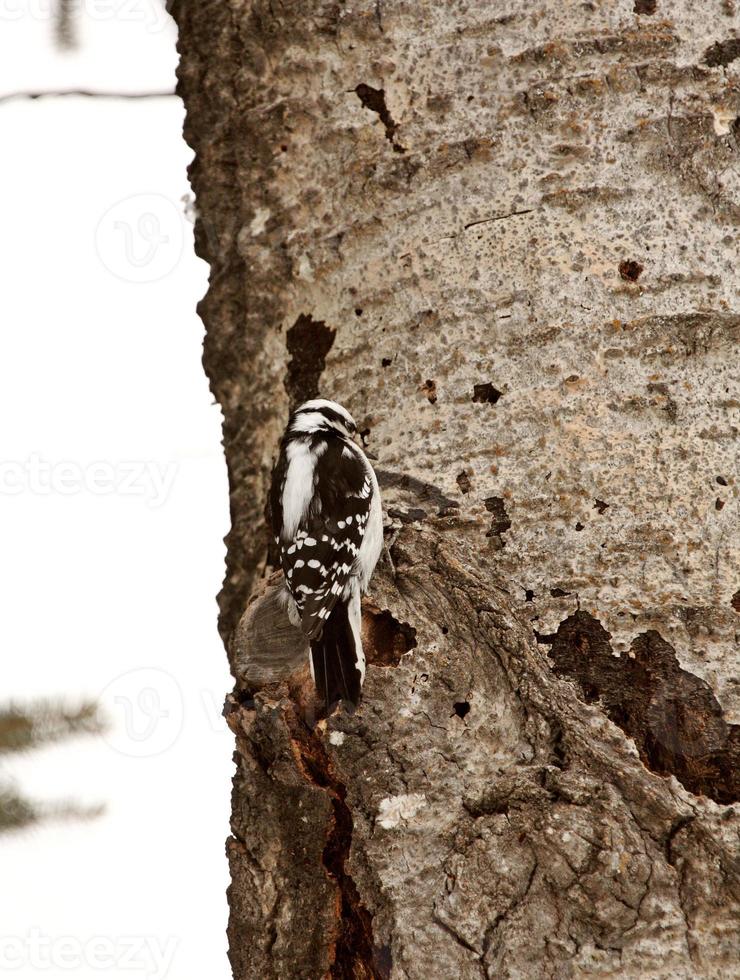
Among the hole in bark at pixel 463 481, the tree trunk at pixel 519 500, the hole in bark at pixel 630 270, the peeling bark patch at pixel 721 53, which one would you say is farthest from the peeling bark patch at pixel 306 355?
the peeling bark patch at pixel 721 53

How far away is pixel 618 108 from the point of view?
1.91 metres

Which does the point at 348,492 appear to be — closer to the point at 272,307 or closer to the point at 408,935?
the point at 272,307

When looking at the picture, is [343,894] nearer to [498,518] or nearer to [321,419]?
[498,518]

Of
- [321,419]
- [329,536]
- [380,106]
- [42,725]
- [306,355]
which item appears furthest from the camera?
[329,536]

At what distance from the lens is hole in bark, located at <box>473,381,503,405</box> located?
1.87 m

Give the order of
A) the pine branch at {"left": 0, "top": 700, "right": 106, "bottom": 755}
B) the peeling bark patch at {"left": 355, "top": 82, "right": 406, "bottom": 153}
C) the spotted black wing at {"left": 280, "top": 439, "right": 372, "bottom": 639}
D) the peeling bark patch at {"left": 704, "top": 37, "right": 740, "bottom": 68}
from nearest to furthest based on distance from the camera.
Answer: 1. the pine branch at {"left": 0, "top": 700, "right": 106, "bottom": 755}
2. the peeling bark patch at {"left": 704, "top": 37, "right": 740, "bottom": 68}
3. the peeling bark patch at {"left": 355, "top": 82, "right": 406, "bottom": 153}
4. the spotted black wing at {"left": 280, "top": 439, "right": 372, "bottom": 639}

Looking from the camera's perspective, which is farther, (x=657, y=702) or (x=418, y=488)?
(x=418, y=488)

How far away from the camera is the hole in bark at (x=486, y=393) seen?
1.87 m

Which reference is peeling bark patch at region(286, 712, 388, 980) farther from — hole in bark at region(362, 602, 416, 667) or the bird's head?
the bird's head

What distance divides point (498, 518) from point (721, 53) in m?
0.92

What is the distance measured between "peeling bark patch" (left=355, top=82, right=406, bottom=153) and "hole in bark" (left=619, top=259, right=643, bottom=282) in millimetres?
472

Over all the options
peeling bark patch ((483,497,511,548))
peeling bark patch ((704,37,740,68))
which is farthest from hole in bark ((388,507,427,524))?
peeling bark patch ((704,37,740,68))

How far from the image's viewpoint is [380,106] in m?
2.05

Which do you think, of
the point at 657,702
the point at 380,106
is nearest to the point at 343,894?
the point at 657,702
